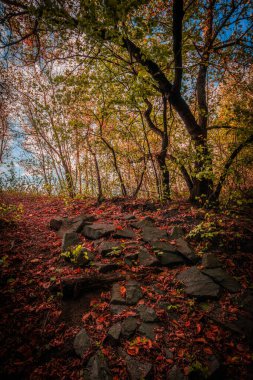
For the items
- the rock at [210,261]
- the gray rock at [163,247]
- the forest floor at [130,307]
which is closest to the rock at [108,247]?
the forest floor at [130,307]

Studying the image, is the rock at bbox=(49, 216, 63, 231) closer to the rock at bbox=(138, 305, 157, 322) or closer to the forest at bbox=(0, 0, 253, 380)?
the forest at bbox=(0, 0, 253, 380)

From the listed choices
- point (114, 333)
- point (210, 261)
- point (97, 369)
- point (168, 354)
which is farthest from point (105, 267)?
point (210, 261)

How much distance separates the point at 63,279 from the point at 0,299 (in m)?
1.03

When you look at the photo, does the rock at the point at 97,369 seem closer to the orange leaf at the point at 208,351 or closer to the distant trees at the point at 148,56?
the orange leaf at the point at 208,351

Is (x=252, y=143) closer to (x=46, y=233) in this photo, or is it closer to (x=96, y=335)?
(x=96, y=335)

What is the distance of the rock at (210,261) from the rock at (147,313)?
1.49m

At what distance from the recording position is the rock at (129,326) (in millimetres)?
2705

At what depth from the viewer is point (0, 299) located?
316 cm

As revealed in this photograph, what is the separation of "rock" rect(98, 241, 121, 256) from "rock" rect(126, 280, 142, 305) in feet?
2.81

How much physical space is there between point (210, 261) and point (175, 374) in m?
2.13

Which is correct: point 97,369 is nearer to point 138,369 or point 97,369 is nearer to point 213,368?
point 138,369

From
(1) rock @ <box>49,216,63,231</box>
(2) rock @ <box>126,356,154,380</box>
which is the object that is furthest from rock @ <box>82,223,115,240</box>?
(2) rock @ <box>126,356,154,380</box>

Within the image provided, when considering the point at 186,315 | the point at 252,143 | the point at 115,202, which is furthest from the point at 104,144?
the point at 186,315

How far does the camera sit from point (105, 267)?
3.79m
